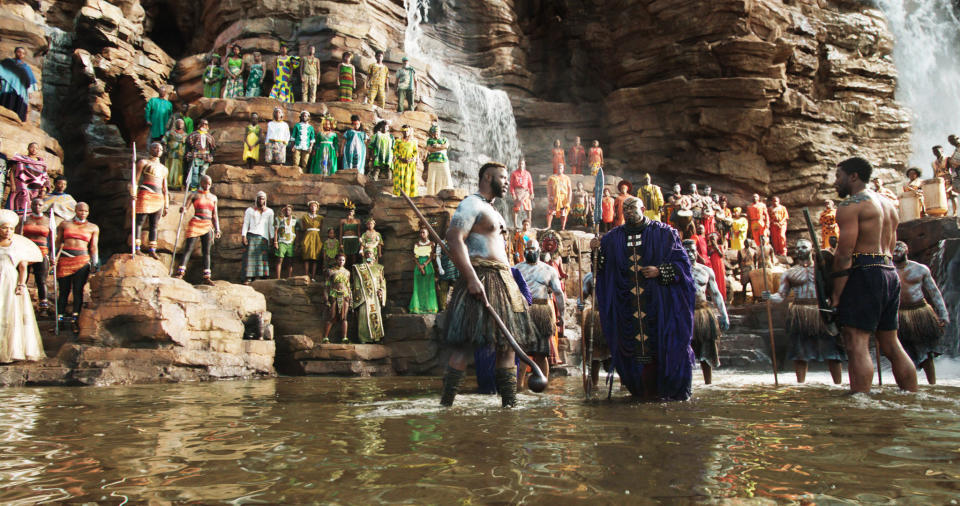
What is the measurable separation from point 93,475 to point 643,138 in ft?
89.2

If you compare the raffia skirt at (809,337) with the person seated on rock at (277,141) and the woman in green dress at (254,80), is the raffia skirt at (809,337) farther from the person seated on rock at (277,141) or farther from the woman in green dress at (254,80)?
the woman in green dress at (254,80)

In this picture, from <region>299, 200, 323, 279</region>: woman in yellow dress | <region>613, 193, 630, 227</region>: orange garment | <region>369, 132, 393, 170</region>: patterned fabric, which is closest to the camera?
<region>299, 200, 323, 279</region>: woman in yellow dress

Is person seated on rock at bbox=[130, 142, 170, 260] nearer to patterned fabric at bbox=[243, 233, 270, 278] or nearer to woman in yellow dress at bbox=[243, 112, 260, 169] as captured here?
patterned fabric at bbox=[243, 233, 270, 278]

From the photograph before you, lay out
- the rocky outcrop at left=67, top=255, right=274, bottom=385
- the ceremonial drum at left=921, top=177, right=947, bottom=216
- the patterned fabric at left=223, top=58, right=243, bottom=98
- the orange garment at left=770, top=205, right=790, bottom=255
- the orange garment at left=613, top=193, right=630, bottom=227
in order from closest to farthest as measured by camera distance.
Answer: the rocky outcrop at left=67, top=255, right=274, bottom=385, the ceremonial drum at left=921, top=177, right=947, bottom=216, the orange garment at left=613, top=193, right=630, bottom=227, the patterned fabric at left=223, top=58, right=243, bottom=98, the orange garment at left=770, top=205, right=790, bottom=255

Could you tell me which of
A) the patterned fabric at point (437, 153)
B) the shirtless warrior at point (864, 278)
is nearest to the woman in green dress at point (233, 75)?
the patterned fabric at point (437, 153)

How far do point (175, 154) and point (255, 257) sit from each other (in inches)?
191

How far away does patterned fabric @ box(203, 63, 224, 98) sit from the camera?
2106 centimetres

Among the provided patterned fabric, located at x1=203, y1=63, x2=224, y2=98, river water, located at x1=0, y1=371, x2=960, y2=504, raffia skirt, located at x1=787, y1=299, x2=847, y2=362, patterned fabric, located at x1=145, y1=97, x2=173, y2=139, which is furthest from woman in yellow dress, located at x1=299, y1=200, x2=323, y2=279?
raffia skirt, located at x1=787, y1=299, x2=847, y2=362

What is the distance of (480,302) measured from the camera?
5000mm

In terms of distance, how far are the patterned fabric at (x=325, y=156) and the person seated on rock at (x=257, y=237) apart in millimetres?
3070

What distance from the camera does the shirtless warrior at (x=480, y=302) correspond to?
4.94 metres

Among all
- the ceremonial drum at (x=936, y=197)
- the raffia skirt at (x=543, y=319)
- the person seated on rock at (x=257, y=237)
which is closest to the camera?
the raffia skirt at (x=543, y=319)

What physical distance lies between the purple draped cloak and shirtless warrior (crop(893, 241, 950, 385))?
3.51 meters

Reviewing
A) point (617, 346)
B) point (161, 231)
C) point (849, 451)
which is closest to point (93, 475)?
point (849, 451)
